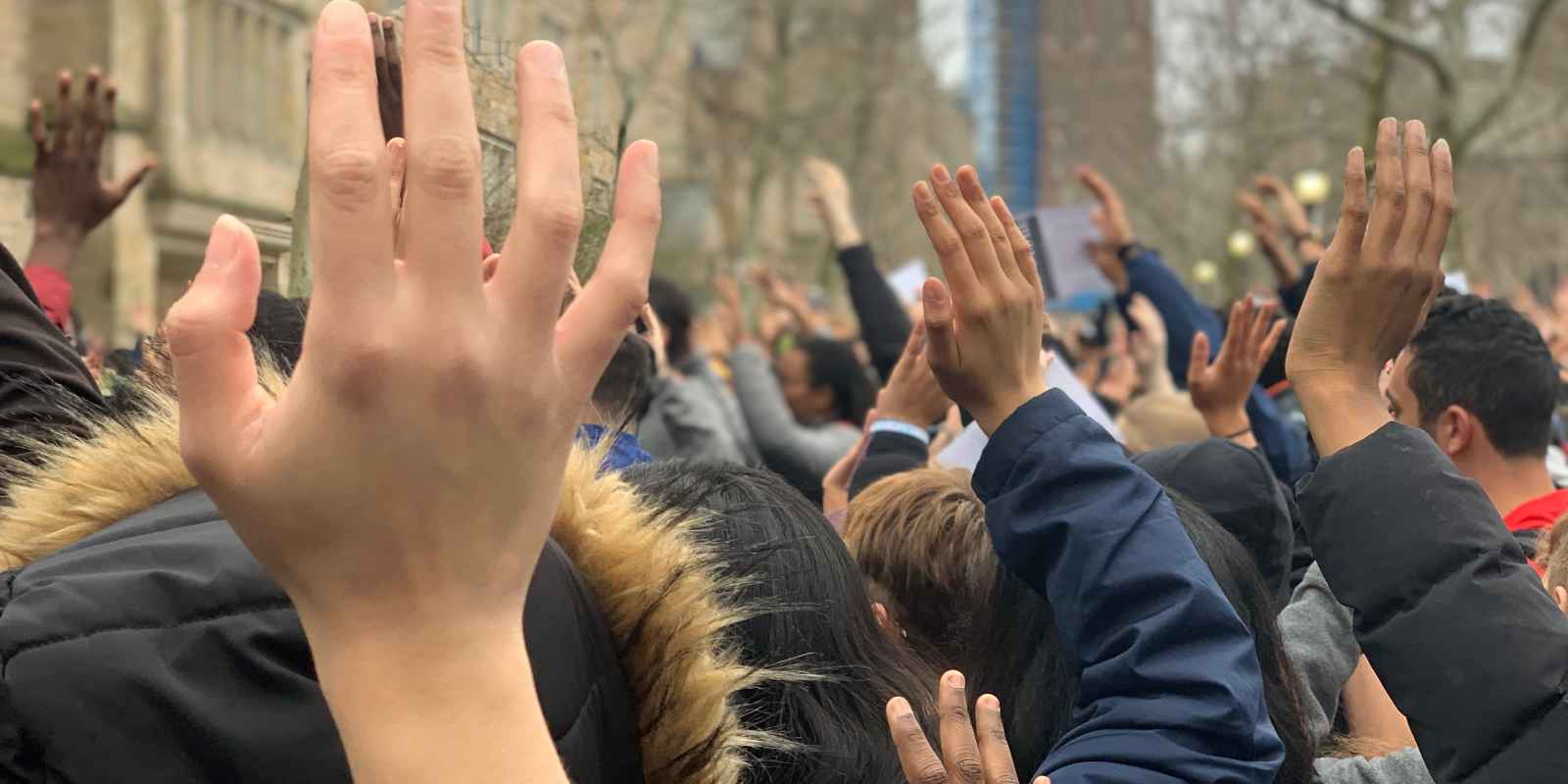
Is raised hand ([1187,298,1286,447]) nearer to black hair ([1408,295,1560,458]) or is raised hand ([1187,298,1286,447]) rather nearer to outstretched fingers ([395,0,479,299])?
black hair ([1408,295,1560,458])

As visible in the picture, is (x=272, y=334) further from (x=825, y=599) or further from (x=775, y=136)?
(x=775, y=136)

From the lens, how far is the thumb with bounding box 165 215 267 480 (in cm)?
101

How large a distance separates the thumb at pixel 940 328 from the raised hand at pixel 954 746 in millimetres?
685

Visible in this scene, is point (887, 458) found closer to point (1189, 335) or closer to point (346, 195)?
point (1189, 335)

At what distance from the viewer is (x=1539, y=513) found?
3.54 m

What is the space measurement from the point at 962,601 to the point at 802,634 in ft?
2.05

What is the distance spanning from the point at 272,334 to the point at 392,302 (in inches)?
46.9

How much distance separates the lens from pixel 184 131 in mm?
17469

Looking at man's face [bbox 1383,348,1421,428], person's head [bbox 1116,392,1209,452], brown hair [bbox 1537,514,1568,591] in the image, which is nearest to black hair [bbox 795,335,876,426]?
person's head [bbox 1116,392,1209,452]

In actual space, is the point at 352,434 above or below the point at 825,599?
above

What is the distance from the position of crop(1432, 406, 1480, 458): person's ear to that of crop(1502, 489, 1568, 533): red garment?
0.18 metres

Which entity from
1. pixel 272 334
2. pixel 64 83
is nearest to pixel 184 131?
pixel 64 83

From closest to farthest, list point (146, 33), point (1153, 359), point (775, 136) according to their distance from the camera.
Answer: point (1153, 359)
point (146, 33)
point (775, 136)

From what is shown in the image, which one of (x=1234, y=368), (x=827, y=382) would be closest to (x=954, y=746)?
(x=1234, y=368)
